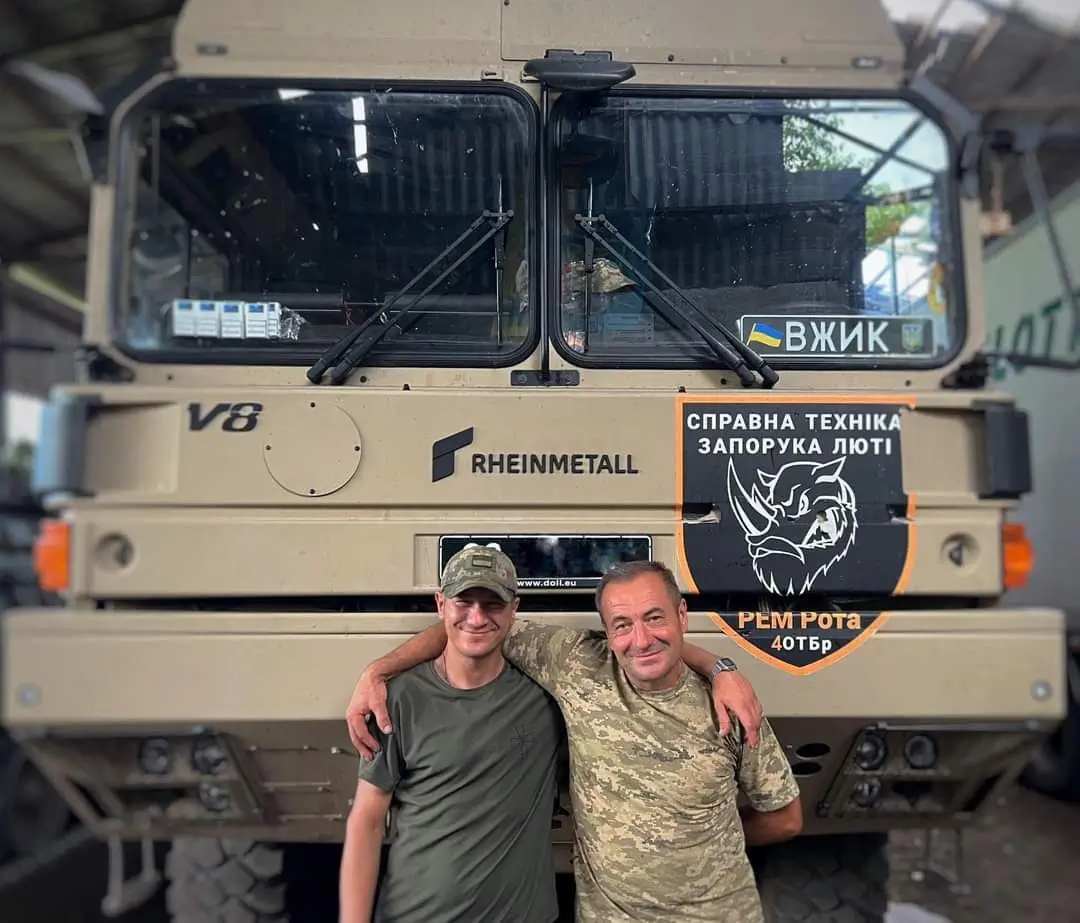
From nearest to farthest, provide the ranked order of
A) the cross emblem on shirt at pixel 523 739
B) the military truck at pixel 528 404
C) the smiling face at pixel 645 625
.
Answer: the smiling face at pixel 645 625 → the cross emblem on shirt at pixel 523 739 → the military truck at pixel 528 404

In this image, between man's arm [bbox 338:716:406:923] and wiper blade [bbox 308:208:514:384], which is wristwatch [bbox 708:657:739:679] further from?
wiper blade [bbox 308:208:514:384]

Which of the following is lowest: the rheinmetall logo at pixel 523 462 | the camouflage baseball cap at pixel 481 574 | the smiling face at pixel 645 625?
the smiling face at pixel 645 625

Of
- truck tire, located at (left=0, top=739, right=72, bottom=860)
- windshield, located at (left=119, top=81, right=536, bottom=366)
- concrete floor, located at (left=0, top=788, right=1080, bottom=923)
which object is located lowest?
concrete floor, located at (left=0, top=788, right=1080, bottom=923)

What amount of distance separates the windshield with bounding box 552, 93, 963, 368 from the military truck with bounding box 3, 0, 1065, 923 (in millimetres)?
10

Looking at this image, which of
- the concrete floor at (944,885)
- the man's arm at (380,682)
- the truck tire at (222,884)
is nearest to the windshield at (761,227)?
the man's arm at (380,682)

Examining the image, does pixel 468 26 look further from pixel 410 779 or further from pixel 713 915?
pixel 713 915

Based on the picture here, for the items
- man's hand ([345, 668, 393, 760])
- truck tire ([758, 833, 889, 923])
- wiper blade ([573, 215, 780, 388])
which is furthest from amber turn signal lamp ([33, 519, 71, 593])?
truck tire ([758, 833, 889, 923])

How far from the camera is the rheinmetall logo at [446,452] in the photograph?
2.54 m

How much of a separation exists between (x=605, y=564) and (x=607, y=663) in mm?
355

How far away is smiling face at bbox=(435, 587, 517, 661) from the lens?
7.12 feet

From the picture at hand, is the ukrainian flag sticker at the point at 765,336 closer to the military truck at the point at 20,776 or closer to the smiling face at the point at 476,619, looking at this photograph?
the smiling face at the point at 476,619

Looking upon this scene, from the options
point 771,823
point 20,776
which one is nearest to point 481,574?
point 771,823

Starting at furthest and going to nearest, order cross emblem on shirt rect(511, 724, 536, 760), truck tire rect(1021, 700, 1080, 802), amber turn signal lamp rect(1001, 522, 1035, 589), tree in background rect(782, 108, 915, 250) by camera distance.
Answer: truck tire rect(1021, 700, 1080, 802), tree in background rect(782, 108, 915, 250), amber turn signal lamp rect(1001, 522, 1035, 589), cross emblem on shirt rect(511, 724, 536, 760)

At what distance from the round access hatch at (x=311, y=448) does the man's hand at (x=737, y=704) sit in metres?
1.07
